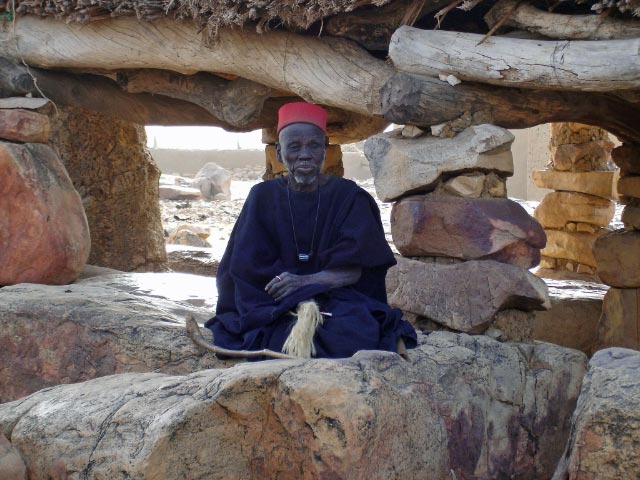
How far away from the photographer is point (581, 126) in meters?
8.12

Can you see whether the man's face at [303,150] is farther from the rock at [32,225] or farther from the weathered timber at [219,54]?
the rock at [32,225]

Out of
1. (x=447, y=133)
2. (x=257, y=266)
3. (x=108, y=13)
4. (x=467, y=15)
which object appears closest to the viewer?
(x=257, y=266)

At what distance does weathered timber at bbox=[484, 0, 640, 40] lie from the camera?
3994 mm

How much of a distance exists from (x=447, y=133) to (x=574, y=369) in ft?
4.16

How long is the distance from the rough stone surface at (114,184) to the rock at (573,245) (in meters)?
3.72

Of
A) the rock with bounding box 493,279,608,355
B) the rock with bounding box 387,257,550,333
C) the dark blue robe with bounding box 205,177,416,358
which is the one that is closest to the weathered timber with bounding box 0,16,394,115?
the rock with bounding box 387,257,550,333

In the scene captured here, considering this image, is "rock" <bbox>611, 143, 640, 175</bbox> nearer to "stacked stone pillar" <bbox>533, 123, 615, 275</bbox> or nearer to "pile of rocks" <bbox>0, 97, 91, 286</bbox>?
"stacked stone pillar" <bbox>533, 123, 615, 275</bbox>

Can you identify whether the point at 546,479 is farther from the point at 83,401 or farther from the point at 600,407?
the point at 83,401

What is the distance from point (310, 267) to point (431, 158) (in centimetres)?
102

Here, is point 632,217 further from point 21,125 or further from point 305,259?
point 21,125

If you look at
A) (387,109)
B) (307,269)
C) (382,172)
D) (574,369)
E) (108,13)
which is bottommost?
(574,369)

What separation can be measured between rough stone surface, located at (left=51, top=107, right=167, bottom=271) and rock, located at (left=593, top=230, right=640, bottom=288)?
344 centimetres

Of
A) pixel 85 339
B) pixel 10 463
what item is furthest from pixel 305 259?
pixel 10 463

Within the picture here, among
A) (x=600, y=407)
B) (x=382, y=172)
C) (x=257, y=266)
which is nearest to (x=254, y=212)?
(x=257, y=266)
